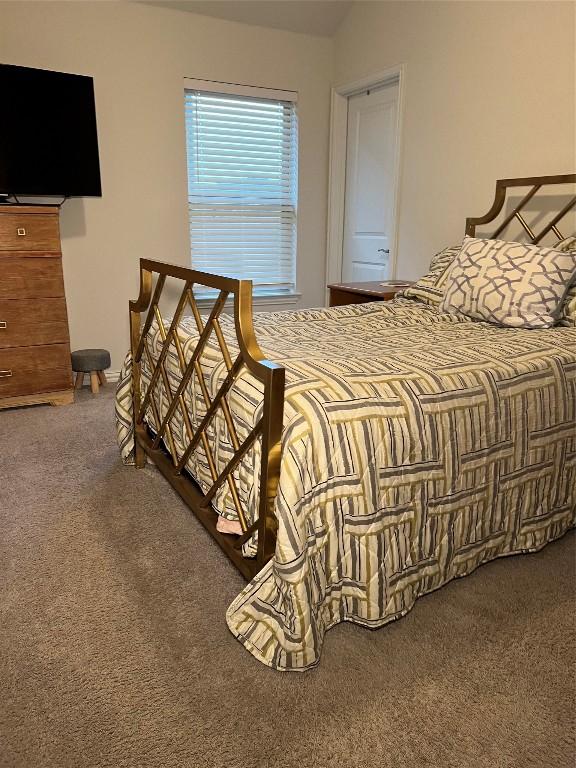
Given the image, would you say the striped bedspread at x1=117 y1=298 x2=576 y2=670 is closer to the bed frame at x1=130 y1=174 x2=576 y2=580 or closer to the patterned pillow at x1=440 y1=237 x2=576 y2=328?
the bed frame at x1=130 y1=174 x2=576 y2=580

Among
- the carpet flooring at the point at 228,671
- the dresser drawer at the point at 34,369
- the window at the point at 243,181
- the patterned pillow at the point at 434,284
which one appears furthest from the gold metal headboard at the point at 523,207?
the dresser drawer at the point at 34,369

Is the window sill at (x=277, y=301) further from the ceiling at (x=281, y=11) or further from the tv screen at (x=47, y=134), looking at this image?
the ceiling at (x=281, y=11)

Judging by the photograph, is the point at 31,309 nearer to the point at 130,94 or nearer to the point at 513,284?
the point at 130,94

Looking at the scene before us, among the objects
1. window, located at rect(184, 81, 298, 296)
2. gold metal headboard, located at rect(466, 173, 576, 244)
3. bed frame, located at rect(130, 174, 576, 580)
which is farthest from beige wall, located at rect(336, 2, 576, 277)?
window, located at rect(184, 81, 298, 296)

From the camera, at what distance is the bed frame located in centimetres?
134

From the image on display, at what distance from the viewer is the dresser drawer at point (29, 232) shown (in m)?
3.06

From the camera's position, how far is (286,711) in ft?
4.26

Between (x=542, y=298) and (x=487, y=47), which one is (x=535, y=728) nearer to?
(x=542, y=298)

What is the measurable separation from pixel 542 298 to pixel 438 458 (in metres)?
1.10

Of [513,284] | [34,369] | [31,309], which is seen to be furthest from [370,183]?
[34,369]

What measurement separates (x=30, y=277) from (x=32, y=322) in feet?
0.84

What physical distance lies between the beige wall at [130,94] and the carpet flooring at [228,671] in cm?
222

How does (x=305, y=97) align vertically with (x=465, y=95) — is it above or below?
above

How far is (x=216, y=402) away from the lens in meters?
1.60
